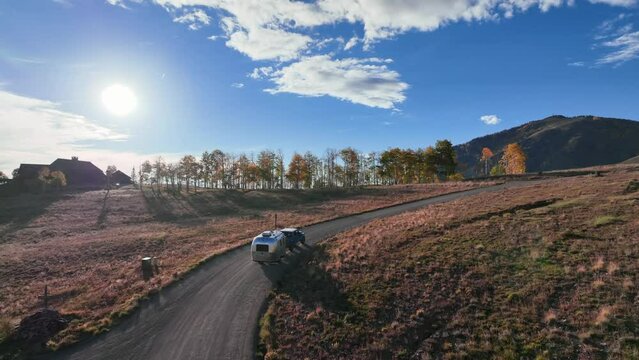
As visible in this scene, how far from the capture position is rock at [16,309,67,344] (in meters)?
16.8

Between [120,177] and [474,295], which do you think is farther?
[120,177]

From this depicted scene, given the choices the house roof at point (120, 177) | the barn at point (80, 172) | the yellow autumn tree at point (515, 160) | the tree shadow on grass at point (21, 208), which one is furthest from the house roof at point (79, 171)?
the yellow autumn tree at point (515, 160)

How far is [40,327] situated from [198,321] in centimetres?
729

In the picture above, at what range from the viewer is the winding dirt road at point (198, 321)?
1583 cm

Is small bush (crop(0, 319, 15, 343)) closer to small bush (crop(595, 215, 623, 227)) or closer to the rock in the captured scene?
the rock

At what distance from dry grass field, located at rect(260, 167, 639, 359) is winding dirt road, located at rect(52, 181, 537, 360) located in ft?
4.83

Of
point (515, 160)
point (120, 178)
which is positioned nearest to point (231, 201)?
point (120, 178)

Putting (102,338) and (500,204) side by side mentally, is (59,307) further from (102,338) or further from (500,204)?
(500,204)

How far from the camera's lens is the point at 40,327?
56.4 ft

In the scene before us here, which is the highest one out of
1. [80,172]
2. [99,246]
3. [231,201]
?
[80,172]

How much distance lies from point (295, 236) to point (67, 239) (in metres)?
37.6

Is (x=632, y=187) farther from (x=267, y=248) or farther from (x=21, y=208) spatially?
(x=21, y=208)

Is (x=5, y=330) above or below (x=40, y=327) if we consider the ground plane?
below

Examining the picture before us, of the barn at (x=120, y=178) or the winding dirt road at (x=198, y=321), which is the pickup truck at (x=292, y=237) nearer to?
the winding dirt road at (x=198, y=321)
